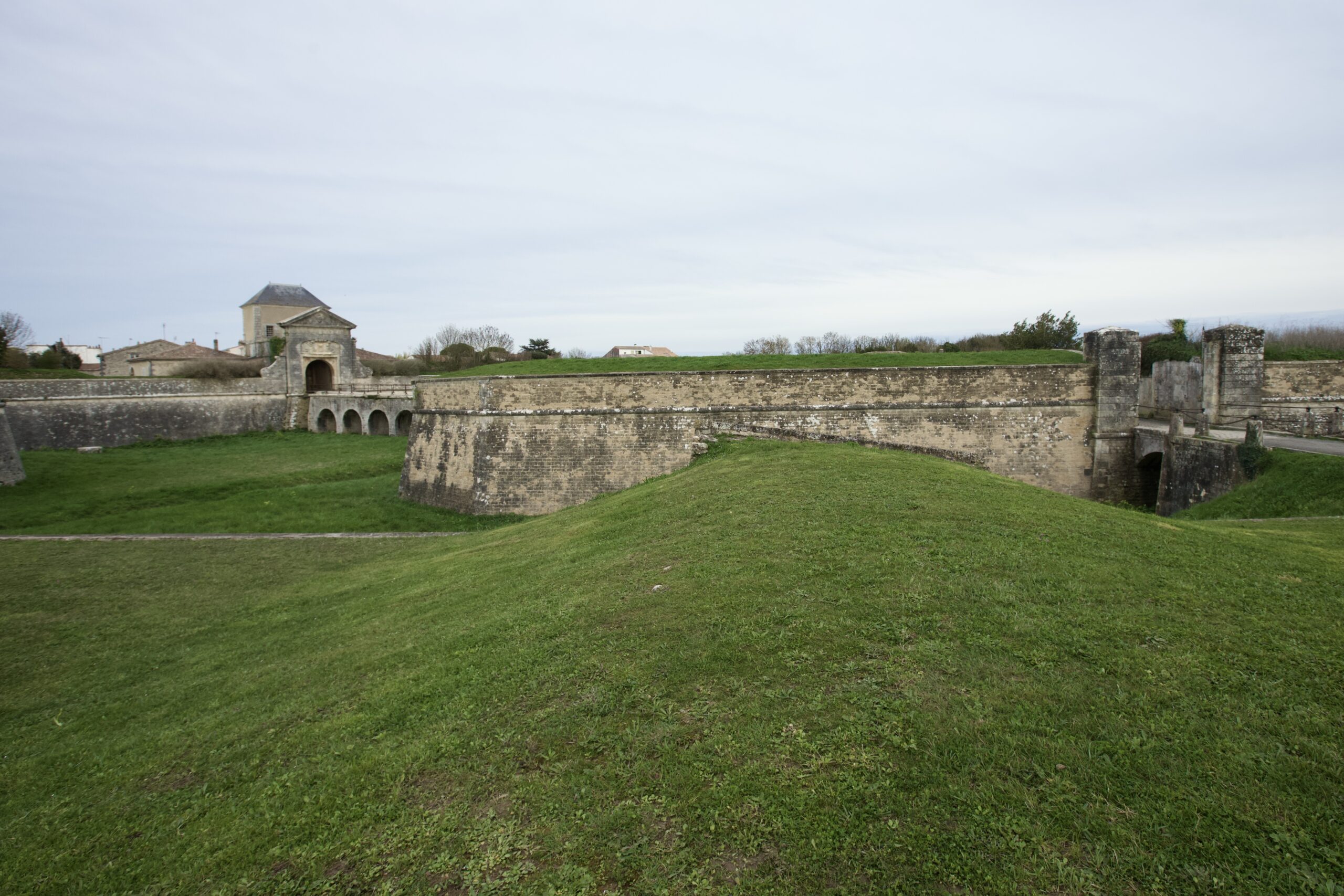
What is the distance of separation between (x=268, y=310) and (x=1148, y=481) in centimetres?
5258

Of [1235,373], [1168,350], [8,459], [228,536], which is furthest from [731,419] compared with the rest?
[8,459]

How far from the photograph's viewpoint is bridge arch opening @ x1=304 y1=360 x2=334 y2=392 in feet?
134

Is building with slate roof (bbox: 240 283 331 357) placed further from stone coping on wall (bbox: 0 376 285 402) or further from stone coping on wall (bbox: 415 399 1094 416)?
stone coping on wall (bbox: 415 399 1094 416)

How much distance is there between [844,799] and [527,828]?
1670mm

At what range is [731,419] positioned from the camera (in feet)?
54.7

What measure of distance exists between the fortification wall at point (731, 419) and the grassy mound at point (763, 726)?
25.4 ft

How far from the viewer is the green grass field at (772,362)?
1762 centimetres

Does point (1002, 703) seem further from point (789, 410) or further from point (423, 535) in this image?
point (423, 535)

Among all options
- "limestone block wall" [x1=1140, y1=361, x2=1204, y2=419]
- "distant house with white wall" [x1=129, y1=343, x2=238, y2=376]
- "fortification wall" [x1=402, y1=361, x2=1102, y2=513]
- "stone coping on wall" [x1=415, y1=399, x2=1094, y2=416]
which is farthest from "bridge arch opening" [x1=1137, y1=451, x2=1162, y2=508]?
"distant house with white wall" [x1=129, y1=343, x2=238, y2=376]

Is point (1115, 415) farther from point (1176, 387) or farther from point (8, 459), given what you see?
point (8, 459)

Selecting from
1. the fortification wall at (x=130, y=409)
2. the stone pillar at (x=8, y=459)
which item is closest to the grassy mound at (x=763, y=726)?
the stone pillar at (x=8, y=459)

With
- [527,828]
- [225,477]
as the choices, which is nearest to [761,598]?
[527,828]

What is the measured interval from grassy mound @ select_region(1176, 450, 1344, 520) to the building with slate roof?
5199 cm

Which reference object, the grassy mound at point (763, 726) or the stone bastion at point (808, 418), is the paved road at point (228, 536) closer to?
the stone bastion at point (808, 418)
